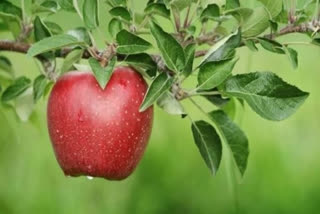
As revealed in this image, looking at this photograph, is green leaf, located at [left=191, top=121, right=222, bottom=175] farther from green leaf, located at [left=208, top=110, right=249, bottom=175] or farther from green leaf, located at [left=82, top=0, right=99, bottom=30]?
green leaf, located at [left=82, top=0, right=99, bottom=30]

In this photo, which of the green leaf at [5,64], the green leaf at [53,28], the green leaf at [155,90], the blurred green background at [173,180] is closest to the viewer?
the green leaf at [155,90]

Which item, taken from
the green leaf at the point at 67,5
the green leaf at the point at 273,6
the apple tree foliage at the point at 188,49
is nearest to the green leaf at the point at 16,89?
the apple tree foliage at the point at 188,49

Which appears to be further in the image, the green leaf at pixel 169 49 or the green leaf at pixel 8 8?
the green leaf at pixel 8 8

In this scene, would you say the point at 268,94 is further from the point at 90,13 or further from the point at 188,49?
the point at 90,13

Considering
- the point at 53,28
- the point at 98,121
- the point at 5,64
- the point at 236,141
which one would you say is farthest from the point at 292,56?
the point at 5,64

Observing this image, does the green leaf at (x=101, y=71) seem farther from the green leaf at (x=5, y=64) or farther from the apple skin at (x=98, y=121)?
the green leaf at (x=5, y=64)

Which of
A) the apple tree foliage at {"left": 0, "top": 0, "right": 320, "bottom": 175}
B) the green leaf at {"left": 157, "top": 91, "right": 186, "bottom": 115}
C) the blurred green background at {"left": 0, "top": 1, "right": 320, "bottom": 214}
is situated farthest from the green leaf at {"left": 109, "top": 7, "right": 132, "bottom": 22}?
the blurred green background at {"left": 0, "top": 1, "right": 320, "bottom": 214}

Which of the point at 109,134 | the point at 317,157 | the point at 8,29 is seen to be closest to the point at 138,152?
the point at 109,134
